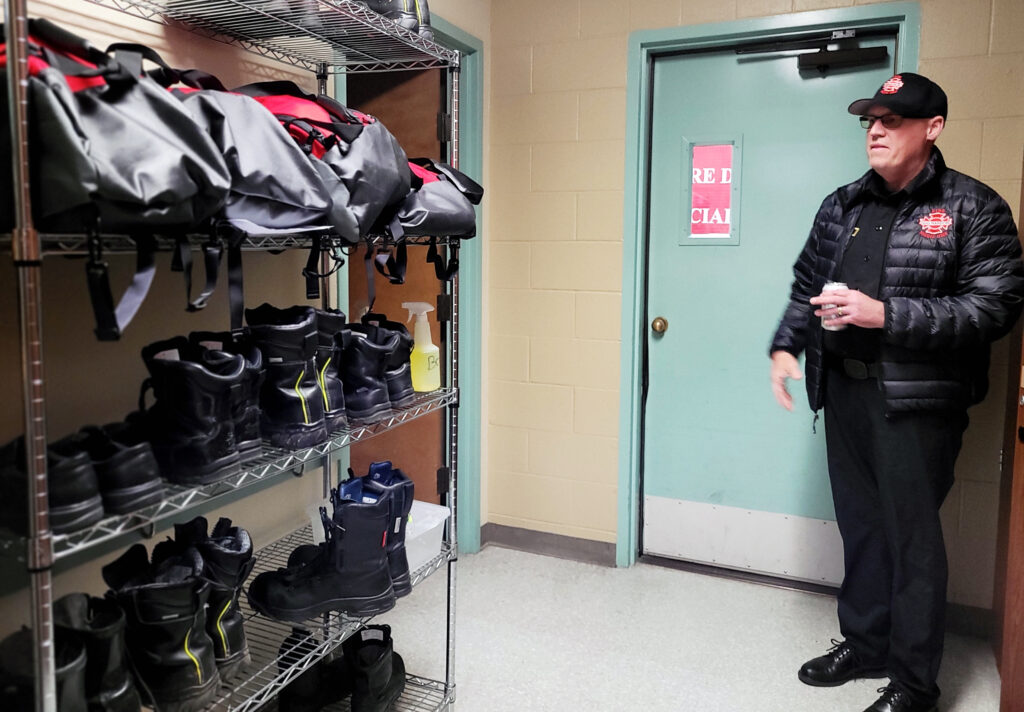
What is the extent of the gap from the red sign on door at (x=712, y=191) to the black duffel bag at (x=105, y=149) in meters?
2.13

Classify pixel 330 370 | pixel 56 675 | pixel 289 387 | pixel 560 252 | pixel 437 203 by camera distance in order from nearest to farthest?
pixel 56 675
pixel 289 387
pixel 330 370
pixel 437 203
pixel 560 252

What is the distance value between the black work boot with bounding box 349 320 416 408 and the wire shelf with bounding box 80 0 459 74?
0.69 m

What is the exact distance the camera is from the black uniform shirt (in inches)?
88.7

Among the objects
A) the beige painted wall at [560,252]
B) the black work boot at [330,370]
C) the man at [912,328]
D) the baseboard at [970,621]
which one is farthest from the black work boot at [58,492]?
the baseboard at [970,621]

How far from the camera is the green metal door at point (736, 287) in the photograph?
2.90m

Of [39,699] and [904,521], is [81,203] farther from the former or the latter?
[904,521]

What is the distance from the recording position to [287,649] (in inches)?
78.0

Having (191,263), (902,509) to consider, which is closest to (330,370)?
(191,263)

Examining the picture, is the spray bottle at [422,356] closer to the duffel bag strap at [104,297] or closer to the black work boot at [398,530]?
the black work boot at [398,530]

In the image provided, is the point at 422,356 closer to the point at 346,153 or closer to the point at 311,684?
the point at 346,153

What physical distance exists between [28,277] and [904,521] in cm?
213

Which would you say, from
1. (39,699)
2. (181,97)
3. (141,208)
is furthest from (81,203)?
(39,699)

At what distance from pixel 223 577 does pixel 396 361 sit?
63 cm

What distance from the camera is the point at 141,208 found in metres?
1.20
